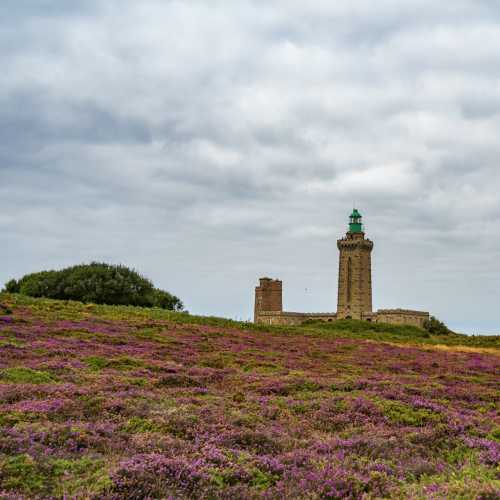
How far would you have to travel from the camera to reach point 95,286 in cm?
7794

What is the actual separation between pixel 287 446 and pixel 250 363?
14.3 m

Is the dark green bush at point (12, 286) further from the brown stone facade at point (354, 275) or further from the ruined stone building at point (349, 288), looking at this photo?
the brown stone facade at point (354, 275)

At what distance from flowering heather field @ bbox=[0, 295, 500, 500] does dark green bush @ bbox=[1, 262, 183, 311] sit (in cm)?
5263

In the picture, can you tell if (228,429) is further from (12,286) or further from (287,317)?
(287,317)

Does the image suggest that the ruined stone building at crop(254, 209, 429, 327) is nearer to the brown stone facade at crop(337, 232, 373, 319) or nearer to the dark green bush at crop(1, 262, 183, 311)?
the brown stone facade at crop(337, 232, 373, 319)

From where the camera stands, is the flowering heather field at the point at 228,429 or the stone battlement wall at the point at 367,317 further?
the stone battlement wall at the point at 367,317

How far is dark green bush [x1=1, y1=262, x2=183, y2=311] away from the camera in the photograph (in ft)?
256

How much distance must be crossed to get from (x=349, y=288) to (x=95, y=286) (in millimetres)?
58518

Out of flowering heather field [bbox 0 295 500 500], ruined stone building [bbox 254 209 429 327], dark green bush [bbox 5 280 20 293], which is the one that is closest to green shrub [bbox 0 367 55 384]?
flowering heather field [bbox 0 295 500 500]

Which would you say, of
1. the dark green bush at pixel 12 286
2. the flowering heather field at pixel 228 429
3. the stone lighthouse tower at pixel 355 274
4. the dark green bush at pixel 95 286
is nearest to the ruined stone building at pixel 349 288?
the stone lighthouse tower at pixel 355 274

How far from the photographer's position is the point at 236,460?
1084 centimetres

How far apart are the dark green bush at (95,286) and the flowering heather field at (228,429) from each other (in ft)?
173

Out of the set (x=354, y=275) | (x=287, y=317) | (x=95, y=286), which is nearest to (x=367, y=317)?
(x=354, y=275)

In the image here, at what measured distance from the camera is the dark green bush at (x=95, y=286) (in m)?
78.0
